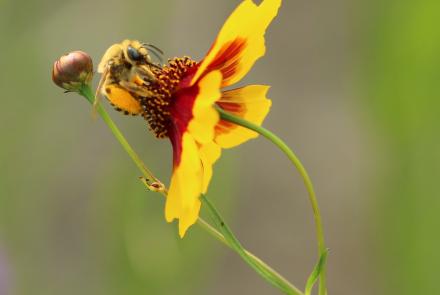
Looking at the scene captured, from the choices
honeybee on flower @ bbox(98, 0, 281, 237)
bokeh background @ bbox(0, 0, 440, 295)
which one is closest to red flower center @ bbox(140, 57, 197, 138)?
honeybee on flower @ bbox(98, 0, 281, 237)

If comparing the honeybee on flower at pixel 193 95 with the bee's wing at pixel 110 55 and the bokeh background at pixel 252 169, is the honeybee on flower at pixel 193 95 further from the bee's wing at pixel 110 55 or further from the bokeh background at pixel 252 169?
the bokeh background at pixel 252 169

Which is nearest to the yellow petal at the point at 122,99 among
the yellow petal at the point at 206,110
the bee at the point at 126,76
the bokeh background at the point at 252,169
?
the bee at the point at 126,76

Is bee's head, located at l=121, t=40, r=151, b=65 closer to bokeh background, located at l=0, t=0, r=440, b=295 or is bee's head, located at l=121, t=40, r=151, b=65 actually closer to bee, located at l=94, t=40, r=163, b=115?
bee, located at l=94, t=40, r=163, b=115

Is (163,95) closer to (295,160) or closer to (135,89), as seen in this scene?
(135,89)

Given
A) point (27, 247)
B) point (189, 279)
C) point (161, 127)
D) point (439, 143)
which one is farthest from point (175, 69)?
point (27, 247)

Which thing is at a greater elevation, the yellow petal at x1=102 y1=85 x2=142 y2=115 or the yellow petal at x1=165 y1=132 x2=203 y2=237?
the yellow petal at x1=102 y1=85 x2=142 y2=115

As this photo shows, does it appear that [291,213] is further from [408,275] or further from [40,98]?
[408,275]
